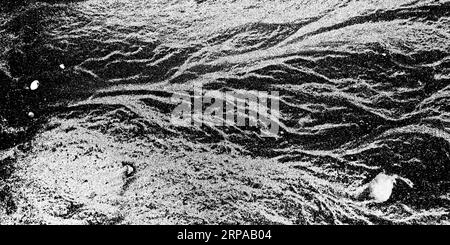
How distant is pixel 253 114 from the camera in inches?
50.8

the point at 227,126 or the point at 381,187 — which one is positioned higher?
the point at 227,126

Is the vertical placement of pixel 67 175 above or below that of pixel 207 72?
below

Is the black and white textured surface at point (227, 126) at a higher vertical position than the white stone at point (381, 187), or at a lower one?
higher

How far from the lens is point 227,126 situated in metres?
1.29

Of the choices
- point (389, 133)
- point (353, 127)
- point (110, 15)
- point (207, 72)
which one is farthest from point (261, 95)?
point (110, 15)

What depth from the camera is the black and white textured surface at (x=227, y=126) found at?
124cm

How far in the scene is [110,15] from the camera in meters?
1.39

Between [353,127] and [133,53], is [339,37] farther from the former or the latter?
[133,53]

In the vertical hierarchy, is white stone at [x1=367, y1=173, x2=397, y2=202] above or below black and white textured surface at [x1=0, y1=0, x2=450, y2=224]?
below

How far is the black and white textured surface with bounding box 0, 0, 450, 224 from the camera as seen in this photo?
49.0 inches
